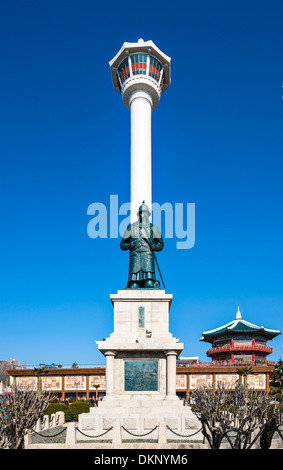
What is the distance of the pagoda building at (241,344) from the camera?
231 feet

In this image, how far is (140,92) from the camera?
40125mm

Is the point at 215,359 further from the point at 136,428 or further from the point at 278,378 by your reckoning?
the point at 136,428

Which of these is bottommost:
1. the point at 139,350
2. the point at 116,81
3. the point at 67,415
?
the point at 67,415

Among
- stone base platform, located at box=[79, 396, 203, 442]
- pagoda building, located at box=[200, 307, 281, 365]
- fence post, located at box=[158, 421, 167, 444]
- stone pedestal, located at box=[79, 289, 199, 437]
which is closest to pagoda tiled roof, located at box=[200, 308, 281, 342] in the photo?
pagoda building, located at box=[200, 307, 281, 365]

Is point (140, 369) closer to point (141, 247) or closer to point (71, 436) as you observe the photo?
point (71, 436)

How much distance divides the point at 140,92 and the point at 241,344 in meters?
46.8

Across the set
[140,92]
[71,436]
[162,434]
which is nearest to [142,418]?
[162,434]

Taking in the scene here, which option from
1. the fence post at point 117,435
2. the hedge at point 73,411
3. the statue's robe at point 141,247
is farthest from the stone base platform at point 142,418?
the hedge at point 73,411

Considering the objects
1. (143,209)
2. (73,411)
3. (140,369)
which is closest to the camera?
(140,369)

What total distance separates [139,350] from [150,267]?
6.72 metres

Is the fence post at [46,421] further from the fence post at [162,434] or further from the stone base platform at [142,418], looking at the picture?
the fence post at [162,434]

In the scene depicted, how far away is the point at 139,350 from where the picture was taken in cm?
2673

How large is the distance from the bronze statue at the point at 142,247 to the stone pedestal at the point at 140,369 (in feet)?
6.21

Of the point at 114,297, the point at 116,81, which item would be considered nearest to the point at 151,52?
the point at 116,81
